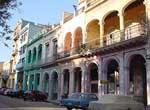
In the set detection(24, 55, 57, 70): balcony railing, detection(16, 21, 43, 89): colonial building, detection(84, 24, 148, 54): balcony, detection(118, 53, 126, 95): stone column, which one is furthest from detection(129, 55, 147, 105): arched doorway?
detection(16, 21, 43, 89): colonial building

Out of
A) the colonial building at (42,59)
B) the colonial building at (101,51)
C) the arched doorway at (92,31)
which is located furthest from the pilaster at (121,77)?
the colonial building at (42,59)

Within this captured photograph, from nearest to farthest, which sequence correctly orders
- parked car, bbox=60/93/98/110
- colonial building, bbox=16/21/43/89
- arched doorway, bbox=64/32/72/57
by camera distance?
parked car, bbox=60/93/98/110 < arched doorway, bbox=64/32/72/57 < colonial building, bbox=16/21/43/89

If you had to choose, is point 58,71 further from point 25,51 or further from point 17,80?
point 17,80

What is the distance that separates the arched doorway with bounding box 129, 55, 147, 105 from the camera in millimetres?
23891

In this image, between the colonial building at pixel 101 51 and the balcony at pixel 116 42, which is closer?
the balcony at pixel 116 42

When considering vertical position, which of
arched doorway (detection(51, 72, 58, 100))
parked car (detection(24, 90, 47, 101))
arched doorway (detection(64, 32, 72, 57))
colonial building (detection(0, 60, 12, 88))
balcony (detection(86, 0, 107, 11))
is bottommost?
parked car (detection(24, 90, 47, 101))

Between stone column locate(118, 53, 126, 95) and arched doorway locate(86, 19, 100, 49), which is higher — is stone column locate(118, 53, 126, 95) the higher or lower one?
the lower one

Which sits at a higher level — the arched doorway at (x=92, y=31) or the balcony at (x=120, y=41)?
the arched doorway at (x=92, y=31)

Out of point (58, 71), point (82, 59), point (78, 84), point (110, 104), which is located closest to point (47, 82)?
point (58, 71)

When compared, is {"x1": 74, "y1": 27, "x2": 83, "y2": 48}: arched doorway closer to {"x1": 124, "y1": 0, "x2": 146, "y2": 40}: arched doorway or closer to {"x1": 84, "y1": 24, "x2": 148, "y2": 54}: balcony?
{"x1": 84, "y1": 24, "x2": 148, "y2": 54}: balcony

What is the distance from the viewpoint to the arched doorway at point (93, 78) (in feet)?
97.0

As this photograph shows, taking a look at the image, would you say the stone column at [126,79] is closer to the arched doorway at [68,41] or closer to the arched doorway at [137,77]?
the arched doorway at [137,77]

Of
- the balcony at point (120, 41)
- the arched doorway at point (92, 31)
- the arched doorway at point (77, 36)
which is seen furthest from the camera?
the arched doorway at point (77, 36)

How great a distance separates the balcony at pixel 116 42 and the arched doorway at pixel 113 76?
180 centimetres
